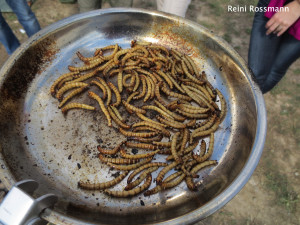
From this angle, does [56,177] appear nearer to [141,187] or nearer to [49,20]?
[141,187]

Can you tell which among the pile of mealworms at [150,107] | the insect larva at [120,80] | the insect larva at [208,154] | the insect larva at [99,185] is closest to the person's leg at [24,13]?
the pile of mealworms at [150,107]

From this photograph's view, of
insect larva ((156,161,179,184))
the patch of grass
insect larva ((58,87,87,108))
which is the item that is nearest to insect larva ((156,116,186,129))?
insect larva ((156,161,179,184))

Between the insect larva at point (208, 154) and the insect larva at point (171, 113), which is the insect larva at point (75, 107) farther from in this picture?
the insect larva at point (208, 154)

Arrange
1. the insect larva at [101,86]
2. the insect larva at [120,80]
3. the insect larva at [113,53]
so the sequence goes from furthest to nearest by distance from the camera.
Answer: the insect larva at [113,53], the insect larva at [120,80], the insect larva at [101,86]

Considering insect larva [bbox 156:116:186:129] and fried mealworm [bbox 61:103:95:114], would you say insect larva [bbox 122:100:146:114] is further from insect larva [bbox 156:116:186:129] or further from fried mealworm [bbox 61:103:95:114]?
fried mealworm [bbox 61:103:95:114]

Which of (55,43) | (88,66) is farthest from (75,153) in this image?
(55,43)

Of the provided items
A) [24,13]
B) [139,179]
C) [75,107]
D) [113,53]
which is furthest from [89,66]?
[24,13]
